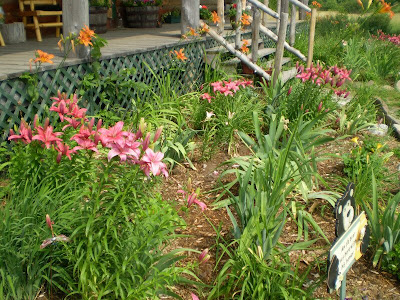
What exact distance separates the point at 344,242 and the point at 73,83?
3.21 meters

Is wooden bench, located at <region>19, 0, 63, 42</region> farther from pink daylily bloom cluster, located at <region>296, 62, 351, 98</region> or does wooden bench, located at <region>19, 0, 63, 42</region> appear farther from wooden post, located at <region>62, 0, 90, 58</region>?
pink daylily bloom cluster, located at <region>296, 62, 351, 98</region>

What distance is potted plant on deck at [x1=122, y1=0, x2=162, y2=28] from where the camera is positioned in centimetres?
906

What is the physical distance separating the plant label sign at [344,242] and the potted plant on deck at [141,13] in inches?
306

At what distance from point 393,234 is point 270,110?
239cm

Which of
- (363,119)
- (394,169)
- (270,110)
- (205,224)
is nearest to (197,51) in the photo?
(270,110)

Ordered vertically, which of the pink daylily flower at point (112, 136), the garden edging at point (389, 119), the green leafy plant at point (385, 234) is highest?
the pink daylily flower at point (112, 136)

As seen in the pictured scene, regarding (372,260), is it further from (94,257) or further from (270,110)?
(270,110)

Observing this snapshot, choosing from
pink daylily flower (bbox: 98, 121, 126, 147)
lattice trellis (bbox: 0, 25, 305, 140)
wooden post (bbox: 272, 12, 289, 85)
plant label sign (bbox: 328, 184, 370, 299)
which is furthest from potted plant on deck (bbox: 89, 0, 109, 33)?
plant label sign (bbox: 328, 184, 370, 299)

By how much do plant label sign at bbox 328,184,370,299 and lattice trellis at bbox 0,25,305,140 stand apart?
1.72 metres

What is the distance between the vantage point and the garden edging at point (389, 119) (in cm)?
556

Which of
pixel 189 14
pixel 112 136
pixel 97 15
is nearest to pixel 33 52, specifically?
pixel 189 14

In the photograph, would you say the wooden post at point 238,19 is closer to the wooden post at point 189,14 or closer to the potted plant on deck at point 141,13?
the wooden post at point 189,14

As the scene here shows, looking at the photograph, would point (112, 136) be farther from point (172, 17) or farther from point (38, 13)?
point (172, 17)

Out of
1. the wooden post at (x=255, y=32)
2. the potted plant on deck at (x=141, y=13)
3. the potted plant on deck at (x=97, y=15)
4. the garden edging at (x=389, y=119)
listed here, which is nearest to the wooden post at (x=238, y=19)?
the wooden post at (x=255, y=32)
